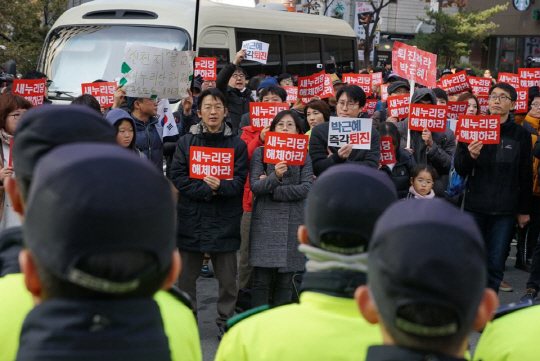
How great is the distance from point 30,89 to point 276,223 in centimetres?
366

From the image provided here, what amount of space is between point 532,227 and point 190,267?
409cm

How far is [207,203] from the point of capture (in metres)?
6.04

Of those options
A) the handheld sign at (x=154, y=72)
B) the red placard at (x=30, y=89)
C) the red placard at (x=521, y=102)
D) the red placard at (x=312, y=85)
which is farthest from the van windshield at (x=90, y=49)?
the red placard at (x=521, y=102)

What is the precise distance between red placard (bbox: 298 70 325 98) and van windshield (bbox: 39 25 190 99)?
1.67 m

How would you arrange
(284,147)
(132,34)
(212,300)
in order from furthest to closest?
(132,34)
(212,300)
(284,147)

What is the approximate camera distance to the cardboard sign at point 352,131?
668 cm

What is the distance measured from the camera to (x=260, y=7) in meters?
14.4

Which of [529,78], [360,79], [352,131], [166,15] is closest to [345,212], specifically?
[352,131]

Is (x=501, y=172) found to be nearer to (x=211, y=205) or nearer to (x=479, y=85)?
(x=211, y=205)

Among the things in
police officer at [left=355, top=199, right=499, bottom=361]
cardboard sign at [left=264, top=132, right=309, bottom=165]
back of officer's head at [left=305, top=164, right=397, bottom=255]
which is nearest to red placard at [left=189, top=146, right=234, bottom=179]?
cardboard sign at [left=264, top=132, right=309, bottom=165]

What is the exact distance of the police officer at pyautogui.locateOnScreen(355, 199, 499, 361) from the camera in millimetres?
1645

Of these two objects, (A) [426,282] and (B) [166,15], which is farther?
(B) [166,15]

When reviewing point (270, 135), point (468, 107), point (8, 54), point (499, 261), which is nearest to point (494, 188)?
point (499, 261)

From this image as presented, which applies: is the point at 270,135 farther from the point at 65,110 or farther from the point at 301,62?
the point at 301,62
